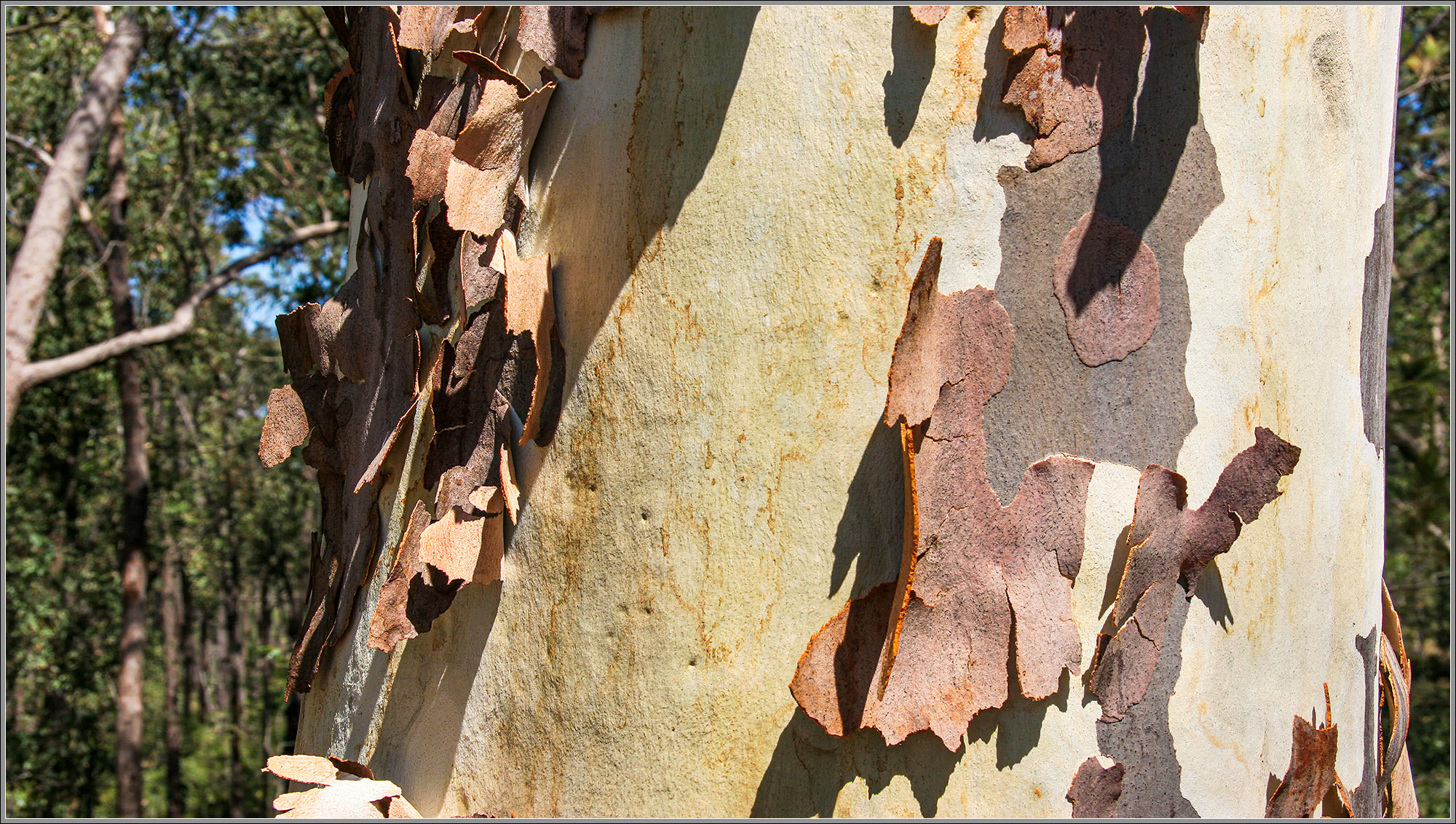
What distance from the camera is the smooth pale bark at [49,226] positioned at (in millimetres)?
5000

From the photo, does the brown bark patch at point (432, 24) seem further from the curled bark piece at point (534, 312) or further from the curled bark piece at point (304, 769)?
the curled bark piece at point (304, 769)

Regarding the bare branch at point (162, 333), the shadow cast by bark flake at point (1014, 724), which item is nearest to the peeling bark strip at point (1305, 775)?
the shadow cast by bark flake at point (1014, 724)

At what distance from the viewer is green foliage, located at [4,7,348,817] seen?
714 centimetres

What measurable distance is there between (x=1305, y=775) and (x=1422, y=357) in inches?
273

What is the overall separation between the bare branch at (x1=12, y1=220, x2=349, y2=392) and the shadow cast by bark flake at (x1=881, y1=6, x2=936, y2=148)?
5943mm

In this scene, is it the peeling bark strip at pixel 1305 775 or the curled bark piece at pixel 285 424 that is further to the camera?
the curled bark piece at pixel 285 424

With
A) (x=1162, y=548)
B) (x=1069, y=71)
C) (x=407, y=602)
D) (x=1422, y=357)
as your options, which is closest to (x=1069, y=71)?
(x=1069, y=71)

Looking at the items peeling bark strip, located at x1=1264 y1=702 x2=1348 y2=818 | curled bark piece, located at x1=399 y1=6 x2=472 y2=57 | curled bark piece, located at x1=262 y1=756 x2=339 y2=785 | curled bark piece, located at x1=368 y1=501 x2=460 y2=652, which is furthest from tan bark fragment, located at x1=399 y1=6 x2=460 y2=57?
peeling bark strip, located at x1=1264 y1=702 x2=1348 y2=818

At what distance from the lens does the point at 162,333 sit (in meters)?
6.05

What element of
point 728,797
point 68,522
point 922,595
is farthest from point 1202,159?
point 68,522

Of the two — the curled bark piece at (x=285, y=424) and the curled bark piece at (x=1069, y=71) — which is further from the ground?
the curled bark piece at (x=1069, y=71)

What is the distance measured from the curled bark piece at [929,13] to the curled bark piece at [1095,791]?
0.62 metres

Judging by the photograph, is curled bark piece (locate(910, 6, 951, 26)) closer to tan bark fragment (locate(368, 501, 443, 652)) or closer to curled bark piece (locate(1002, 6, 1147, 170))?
curled bark piece (locate(1002, 6, 1147, 170))

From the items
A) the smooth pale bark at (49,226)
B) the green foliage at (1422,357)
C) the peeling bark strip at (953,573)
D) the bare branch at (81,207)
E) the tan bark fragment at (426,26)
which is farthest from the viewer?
the bare branch at (81,207)
